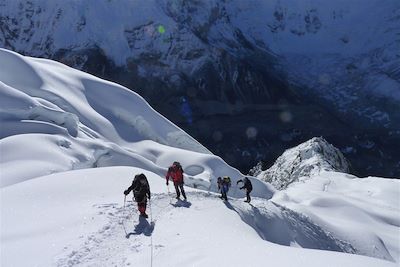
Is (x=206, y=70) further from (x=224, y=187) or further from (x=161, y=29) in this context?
(x=224, y=187)

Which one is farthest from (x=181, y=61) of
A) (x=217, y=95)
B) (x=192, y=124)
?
(x=192, y=124)

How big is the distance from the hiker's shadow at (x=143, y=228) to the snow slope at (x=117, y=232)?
0.03 metres

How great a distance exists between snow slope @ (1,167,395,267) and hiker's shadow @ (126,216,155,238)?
0.03 meters

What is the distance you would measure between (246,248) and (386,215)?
3014cm

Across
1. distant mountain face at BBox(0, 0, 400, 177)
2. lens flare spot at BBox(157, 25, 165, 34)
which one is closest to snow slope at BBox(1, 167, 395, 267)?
distant mountain face at BBox(0, 0, 400, 177)

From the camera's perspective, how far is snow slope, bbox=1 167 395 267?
1170cm

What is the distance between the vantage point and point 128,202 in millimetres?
17281

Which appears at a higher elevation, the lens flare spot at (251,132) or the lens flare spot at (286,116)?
the lens flare spot at (286,116)

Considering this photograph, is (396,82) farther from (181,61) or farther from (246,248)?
(246,248)

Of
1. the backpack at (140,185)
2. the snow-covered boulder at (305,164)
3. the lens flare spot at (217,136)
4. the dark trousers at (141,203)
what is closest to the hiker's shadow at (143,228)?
the dark trousers at (141,203)

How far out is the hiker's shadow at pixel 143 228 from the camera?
1433 centimetres

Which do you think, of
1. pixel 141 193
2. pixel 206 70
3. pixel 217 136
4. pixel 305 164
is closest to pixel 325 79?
pixel 206 70

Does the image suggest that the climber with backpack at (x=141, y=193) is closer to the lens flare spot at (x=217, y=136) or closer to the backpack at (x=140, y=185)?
the backpack at (x=140, y=185)

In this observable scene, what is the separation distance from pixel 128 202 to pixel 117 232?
321 cm
